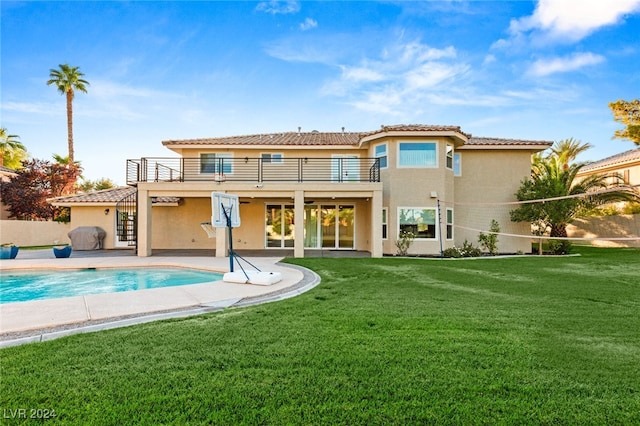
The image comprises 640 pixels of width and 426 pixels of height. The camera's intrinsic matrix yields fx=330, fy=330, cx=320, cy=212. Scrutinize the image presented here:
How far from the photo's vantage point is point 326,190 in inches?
627

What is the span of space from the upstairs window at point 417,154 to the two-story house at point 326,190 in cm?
5

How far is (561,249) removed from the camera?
1822 cm

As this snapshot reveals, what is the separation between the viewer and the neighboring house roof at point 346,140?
1641 centimetres

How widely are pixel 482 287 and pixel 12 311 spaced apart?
1024 centimetres

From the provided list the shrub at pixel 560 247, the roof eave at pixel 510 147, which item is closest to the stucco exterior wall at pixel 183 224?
the roof eave at pixel 510 147

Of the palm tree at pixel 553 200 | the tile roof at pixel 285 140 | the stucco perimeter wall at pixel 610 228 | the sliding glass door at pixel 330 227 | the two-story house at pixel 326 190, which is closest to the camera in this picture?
the two-story house at pixel 326 190

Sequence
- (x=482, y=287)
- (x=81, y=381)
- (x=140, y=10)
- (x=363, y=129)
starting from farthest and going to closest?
(x=363, y=129) → (x=140, y=10) → (x=482, y=287) → (x=81, y=381)

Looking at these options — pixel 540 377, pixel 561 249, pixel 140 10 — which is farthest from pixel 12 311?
pixel 561 249

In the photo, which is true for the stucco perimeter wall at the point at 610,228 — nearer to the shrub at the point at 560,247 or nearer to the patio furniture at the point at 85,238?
the shrub at the point at 560,247

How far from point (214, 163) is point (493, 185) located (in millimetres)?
16236

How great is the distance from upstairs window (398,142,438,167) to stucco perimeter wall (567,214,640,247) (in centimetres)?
1424

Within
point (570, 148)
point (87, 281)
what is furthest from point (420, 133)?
point (570, 148)

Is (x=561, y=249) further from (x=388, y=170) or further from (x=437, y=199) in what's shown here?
(x=388, y=170)

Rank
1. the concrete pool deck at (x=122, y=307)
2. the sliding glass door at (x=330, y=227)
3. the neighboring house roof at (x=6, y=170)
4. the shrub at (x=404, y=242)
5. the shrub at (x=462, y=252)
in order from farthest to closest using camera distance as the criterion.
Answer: the neighboring house roof at (x=6, y=170) < the sliding glass door at (x=330, y=227) < the shrub at (x=404, y=242) < the shrub at (x=462, y=252) < the concrete pool deck at (x=122, y=307)
